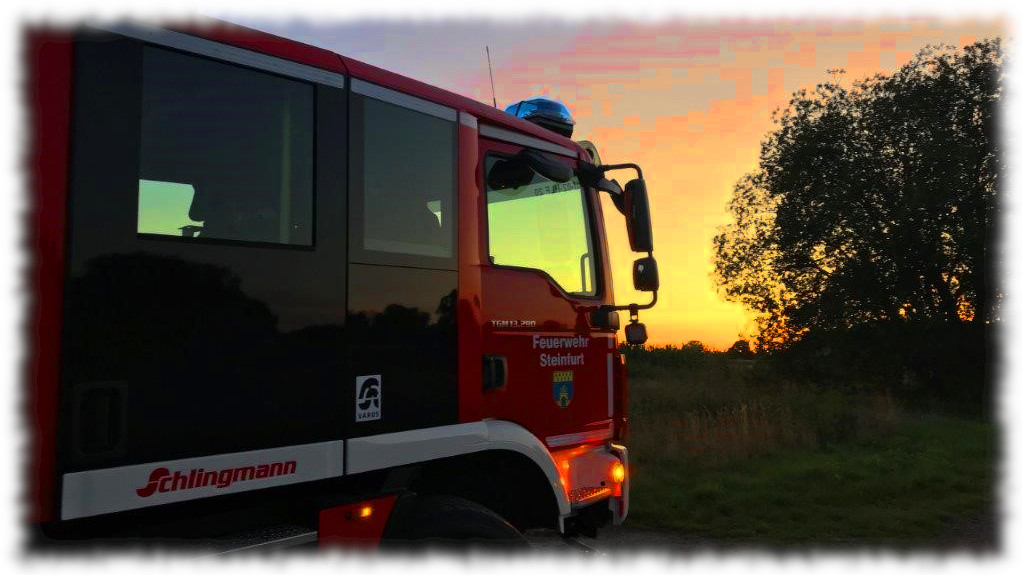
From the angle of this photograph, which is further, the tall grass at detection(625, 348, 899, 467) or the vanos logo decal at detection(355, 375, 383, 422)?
the tall grass at detection(625, 348, 899, 467)

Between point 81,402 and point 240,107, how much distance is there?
1130 mm

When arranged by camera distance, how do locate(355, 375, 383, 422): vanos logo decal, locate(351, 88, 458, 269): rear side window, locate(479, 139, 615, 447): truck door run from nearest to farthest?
locate(355, 375, 383, 422): vanos logo decal → locate(351, 88, 458, 269): rear side window → locate(479, 139, 615, 447): truck door

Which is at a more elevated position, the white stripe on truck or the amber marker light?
the white stripe on truck

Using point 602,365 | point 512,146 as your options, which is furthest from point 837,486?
point 512,146

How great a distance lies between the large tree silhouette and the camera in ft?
80.0

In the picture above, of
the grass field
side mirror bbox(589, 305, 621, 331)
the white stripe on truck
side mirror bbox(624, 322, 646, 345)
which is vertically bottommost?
the grass field

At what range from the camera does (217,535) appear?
2789 mm

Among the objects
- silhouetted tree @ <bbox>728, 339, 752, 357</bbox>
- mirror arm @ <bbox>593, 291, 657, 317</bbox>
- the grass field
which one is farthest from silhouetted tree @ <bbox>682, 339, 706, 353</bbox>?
mirror arm @ <bbox>593, 291, 657, 317</bbox>

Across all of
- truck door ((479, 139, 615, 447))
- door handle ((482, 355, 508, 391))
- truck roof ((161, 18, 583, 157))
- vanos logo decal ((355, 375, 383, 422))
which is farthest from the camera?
truck door ((479, 139, 615, 447))

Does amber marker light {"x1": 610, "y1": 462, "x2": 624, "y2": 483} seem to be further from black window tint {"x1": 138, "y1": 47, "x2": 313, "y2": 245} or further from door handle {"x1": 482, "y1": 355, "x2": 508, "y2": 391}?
black window tint {"x1": 138, "y1": 47, "x2": 313, "y2": 245}

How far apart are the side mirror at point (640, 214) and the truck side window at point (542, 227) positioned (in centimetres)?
29

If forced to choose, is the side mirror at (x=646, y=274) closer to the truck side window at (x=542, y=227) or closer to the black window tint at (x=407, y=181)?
the truck side window at (x=542, y=227)

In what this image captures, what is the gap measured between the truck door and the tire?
1.56ft

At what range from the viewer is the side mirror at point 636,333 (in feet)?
15.1
